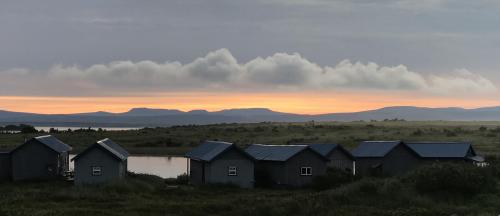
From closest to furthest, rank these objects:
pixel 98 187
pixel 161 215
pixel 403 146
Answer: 1. pixel 161 215
2. pixel 98 187
3. pixel 403 146

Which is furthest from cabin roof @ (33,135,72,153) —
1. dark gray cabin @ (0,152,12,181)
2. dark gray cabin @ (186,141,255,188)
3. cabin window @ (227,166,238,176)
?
cabin window @ (227,166,238,176)

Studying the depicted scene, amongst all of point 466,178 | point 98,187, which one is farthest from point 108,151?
point 466,178

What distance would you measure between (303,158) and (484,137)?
170 ft

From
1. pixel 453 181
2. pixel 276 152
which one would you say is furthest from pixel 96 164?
pixel 453 181

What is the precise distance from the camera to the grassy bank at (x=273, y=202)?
Result: 33.5 meters

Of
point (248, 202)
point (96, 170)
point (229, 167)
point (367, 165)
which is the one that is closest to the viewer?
point (248, 202)

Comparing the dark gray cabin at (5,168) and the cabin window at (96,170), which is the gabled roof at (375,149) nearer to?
the cabin window at (96,170)

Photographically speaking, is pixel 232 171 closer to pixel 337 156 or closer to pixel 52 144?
pixel 337 156

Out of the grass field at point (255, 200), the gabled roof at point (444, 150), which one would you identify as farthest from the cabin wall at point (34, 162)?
the gabled roof at point (444, 150)

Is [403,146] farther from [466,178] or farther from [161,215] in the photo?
[161,215]

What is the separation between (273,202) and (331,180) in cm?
1592

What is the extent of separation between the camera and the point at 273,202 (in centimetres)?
3553

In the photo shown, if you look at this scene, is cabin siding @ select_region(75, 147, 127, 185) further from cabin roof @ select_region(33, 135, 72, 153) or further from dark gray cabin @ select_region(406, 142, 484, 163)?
dark gray cabin @ select_region(406, 142, 484, 163)

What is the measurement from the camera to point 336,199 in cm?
3647
